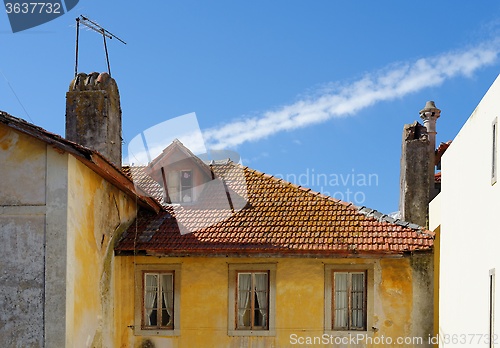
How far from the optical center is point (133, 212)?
49.2 feet

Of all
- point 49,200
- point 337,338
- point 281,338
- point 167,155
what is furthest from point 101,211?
point 337,338

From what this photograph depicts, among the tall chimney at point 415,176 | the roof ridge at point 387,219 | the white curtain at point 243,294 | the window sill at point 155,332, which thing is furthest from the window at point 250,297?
the tall chimney at point 415,176

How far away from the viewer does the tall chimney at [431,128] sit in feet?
55.1

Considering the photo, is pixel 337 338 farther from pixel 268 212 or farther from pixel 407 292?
pixel 268 212

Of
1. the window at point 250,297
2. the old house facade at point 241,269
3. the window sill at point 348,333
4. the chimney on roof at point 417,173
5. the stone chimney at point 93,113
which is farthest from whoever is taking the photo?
the chimney on roof at point 417,173

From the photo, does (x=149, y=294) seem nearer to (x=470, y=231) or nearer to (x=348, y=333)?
(x=348, y=333)

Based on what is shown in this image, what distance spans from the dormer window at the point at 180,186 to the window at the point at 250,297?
2484 millimetres

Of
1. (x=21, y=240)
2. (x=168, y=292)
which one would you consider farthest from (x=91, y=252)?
(x=168, y=292)

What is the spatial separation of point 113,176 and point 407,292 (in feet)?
Result: 21.0

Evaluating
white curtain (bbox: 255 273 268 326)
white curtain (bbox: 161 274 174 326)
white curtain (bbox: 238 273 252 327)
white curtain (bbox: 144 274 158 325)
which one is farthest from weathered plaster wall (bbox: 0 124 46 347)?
white curtain (bbox: 255 273 268 326)

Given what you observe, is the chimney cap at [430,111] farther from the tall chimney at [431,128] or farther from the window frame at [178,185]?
the window frame at [178,185]

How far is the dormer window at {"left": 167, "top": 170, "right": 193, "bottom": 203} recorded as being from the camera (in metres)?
15.8

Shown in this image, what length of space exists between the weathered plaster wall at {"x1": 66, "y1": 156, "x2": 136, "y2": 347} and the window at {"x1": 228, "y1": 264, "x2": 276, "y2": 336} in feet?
8.31

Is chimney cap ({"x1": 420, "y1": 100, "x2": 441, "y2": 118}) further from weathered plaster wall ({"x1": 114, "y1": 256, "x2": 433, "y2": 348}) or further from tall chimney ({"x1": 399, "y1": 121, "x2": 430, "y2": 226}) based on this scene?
weathered plaster wall ({"x1": 114, "y1": 256, "x2": 433, "y2": 348})
